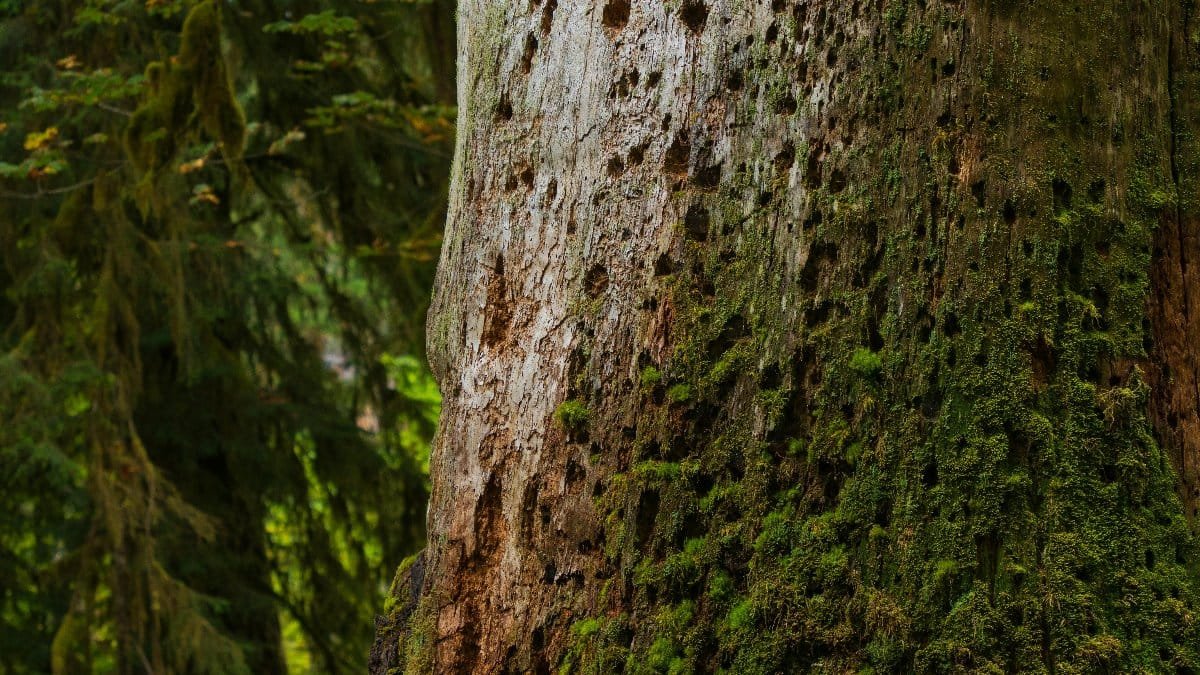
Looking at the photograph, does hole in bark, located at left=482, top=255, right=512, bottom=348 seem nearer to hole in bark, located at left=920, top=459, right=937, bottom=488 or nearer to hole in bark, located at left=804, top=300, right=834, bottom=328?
hole in bark, located at left=804, top=300, right=834, bottom=328

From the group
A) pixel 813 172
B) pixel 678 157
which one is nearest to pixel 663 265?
pixel 678 157

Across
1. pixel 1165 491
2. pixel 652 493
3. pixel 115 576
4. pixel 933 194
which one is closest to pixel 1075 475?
pixel 1165 491

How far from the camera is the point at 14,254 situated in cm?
637

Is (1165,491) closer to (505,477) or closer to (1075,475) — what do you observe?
(1075,475)

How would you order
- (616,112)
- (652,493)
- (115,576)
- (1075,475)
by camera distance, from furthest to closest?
(115,576) → (616,112) → (652,493) → (1075,475)

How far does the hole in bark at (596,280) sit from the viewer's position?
2027 mm

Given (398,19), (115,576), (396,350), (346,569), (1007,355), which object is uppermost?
(398,19)

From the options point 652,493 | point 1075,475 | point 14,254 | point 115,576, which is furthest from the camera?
point 14,254

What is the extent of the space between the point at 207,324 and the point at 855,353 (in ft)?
19.6

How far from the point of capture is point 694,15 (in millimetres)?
2012

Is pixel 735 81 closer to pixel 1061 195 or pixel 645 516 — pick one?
pixel 1061 195

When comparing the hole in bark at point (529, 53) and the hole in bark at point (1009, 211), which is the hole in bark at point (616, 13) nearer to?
the hole in bark at point (529, 53)

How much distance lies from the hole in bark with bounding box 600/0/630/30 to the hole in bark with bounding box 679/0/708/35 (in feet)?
0.40

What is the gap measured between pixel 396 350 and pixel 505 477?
5560 millimetres
